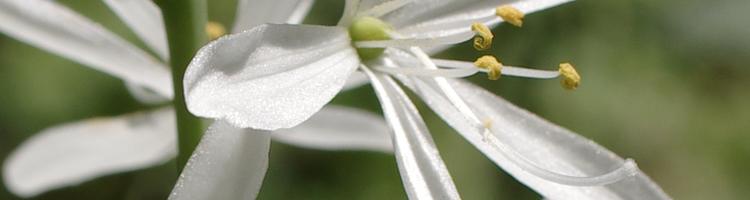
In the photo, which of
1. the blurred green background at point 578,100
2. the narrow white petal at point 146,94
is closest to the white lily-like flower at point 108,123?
the narrow white petal at point 146,94

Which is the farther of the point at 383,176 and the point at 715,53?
the point at 715,53

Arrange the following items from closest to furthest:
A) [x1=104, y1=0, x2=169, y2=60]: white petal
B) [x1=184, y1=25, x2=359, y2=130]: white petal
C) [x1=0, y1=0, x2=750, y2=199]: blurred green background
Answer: [x1=184, y1=25, x2=359, y2=130]: white petal → [x1=104, y1=0, x2=169, y2=60]: white petal → [x1=0, y1=0, x2=750, y2=199]: blurred green background

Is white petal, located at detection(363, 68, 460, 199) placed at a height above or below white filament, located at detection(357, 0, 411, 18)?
below

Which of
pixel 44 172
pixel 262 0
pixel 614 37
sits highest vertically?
pixel 614 37

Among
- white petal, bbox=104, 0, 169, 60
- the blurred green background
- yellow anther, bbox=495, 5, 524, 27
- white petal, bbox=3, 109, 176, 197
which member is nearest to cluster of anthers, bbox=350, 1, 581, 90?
yellow anther, bbox=495, 5, 524, 27

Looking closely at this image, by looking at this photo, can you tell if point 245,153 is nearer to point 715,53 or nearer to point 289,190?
point 289,190

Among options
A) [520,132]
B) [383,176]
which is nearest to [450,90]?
[520,132]

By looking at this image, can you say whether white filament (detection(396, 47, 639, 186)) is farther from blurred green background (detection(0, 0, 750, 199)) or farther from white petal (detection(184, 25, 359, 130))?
blurred green background (detection(0, 0, 750, 199))

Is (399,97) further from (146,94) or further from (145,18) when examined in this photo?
(146,94)
